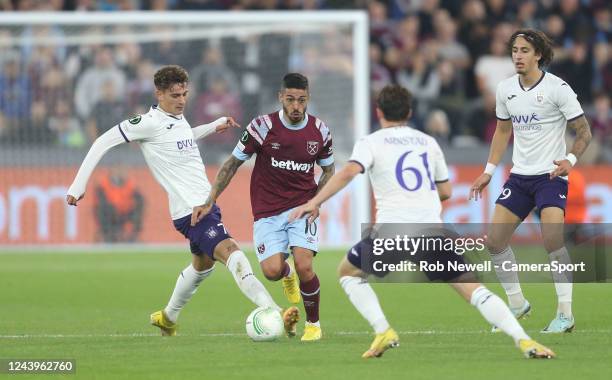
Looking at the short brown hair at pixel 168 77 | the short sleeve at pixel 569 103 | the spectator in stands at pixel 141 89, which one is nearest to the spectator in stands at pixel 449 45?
the spectator in stands at pixel 141 89

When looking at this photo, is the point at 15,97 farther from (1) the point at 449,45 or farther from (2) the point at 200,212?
(2) the point at 200,212

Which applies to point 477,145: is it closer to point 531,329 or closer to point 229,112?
point 229,112

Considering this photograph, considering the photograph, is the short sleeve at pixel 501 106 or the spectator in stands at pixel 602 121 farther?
the spectator in stands at pixel 602 121

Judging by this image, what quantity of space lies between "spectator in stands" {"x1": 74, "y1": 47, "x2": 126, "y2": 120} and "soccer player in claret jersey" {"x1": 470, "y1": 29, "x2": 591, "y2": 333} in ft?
36.0

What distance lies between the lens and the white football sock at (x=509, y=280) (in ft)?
34.9

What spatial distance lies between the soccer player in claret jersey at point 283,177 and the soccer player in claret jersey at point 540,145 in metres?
1.40

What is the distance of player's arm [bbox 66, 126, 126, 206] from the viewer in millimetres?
10133

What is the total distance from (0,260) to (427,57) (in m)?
8.34

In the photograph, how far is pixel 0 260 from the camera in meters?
18.9

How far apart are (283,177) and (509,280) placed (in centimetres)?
209

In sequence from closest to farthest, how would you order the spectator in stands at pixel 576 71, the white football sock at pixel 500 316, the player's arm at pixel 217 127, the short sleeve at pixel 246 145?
the white football sock at pixel 500 316, the short sleeve at pixel 246 145, the player's arm at pixel 217 127, the spectator in stands at pixel 576 71

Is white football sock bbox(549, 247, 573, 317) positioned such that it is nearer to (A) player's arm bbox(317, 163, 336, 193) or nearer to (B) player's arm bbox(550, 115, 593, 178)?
(B) player's arm bbox(550, 115, 593, 178)

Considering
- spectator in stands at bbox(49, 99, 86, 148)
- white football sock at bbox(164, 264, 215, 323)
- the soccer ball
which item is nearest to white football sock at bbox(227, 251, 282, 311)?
the soccer ball

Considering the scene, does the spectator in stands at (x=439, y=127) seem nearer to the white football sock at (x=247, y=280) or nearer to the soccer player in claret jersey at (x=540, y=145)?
the soccer player in claret jersey at (x=540, y=145)
